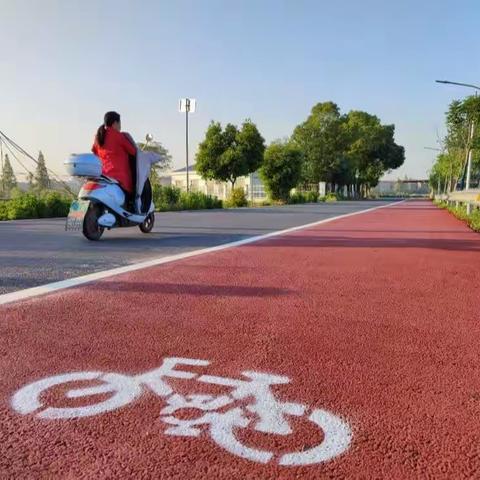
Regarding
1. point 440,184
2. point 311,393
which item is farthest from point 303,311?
point 440,184

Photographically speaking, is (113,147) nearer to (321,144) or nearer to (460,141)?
(460,141)

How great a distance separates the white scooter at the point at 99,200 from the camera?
706cm

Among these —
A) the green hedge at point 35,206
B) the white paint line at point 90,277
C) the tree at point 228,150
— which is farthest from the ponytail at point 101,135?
the tree at point 228,150

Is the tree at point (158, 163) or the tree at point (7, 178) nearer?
the tree at point (158, 163)

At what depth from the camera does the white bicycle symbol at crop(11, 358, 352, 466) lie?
1.65 metres

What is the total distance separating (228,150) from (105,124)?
27.1 metres

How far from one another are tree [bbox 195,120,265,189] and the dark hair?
26623 mm

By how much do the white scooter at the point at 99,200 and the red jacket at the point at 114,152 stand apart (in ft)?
0.57

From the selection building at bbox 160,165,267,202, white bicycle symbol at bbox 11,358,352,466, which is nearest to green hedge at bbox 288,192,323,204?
building at bbox 160,165,267,202

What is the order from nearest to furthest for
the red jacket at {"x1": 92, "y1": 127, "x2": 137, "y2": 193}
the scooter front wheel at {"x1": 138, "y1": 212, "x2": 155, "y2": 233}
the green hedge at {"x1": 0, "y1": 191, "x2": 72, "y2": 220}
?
the red jacket at {"x1": 92, "y1": 127, "x2": 137, "y2": 193}
the scooter front wheel at {"x1": 138, "y1": 212, "x2": 155, "y2": 233}
the green hedge at {"x1": 0, "y1": 191, "x2": 72, "y2": 220}

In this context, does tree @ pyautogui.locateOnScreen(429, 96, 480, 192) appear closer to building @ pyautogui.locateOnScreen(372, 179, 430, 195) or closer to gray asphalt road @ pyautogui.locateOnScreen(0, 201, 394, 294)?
gray asphalt road @ pyautogui.locateOnScreen(0, 201, 394, 294)

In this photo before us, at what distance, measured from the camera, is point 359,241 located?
330 inches

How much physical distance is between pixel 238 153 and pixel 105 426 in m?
32.8

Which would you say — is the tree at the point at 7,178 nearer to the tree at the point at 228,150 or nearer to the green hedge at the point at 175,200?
the green hedge at the point at 175,200
